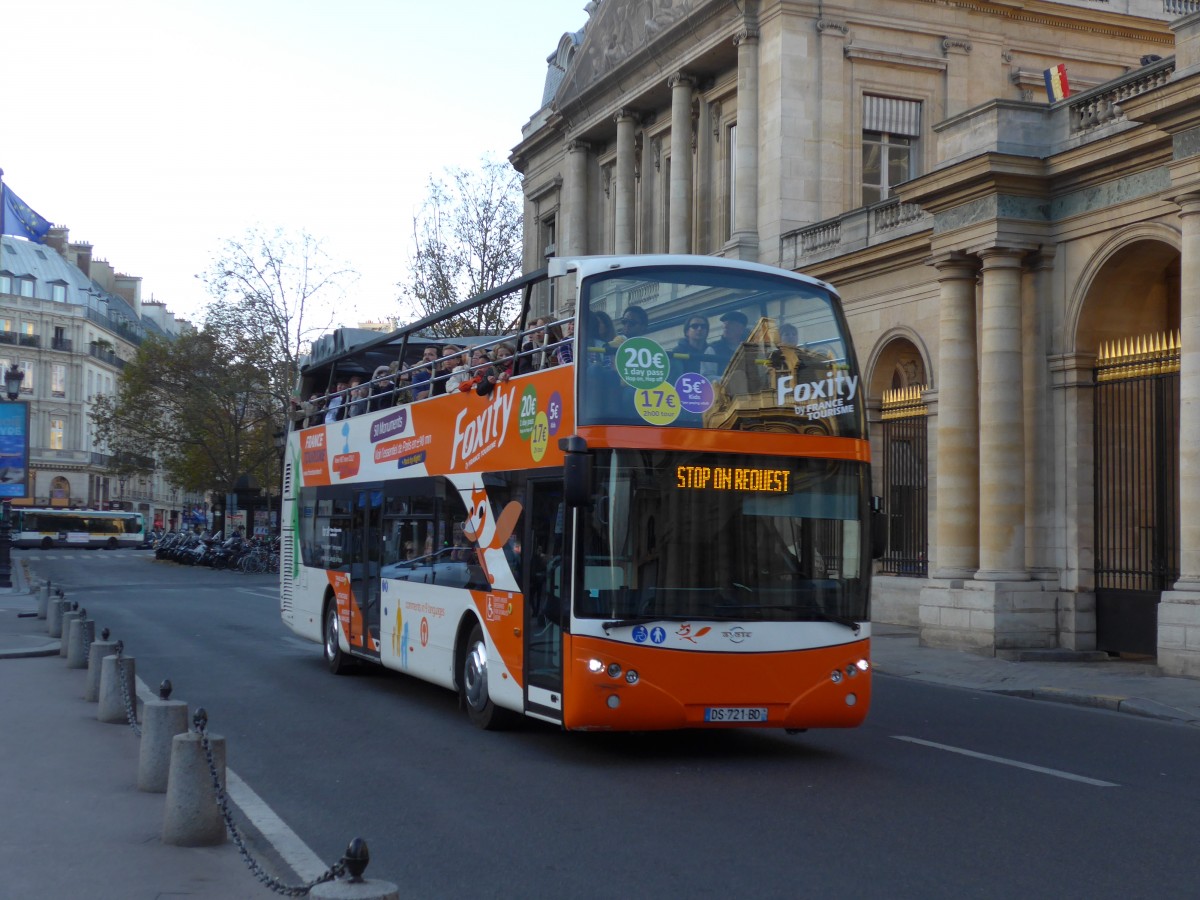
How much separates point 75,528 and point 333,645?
77.5 metres

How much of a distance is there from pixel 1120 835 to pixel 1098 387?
1411 centimetres

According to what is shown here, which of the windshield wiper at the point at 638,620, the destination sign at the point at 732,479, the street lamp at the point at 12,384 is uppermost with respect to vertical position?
the street lamp at the point at 12,384

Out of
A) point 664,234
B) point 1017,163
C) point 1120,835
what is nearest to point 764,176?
point 664,234

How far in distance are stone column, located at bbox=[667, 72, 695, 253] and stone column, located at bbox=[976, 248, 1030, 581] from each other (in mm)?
14444

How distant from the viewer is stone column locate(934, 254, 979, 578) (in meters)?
22.2

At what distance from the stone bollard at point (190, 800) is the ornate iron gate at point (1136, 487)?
1518 cm

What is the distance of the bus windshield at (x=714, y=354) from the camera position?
10.4 m

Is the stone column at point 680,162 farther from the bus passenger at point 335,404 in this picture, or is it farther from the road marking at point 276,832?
the road marking at point 276,832

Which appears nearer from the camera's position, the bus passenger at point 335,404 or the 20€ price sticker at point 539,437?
the 20€ price sticker at point 539,437

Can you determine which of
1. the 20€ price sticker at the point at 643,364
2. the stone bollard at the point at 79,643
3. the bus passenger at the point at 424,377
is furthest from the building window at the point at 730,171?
the 20€ price sticker at the point at 643,364

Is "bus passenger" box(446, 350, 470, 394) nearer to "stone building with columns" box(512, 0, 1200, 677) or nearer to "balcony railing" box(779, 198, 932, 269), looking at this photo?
"stone building with columns" box(512, 0, 1200, 677)

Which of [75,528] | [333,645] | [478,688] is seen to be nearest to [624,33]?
[333,645]

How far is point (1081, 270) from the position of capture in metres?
20.8

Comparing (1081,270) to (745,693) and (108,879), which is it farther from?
(108,879)
